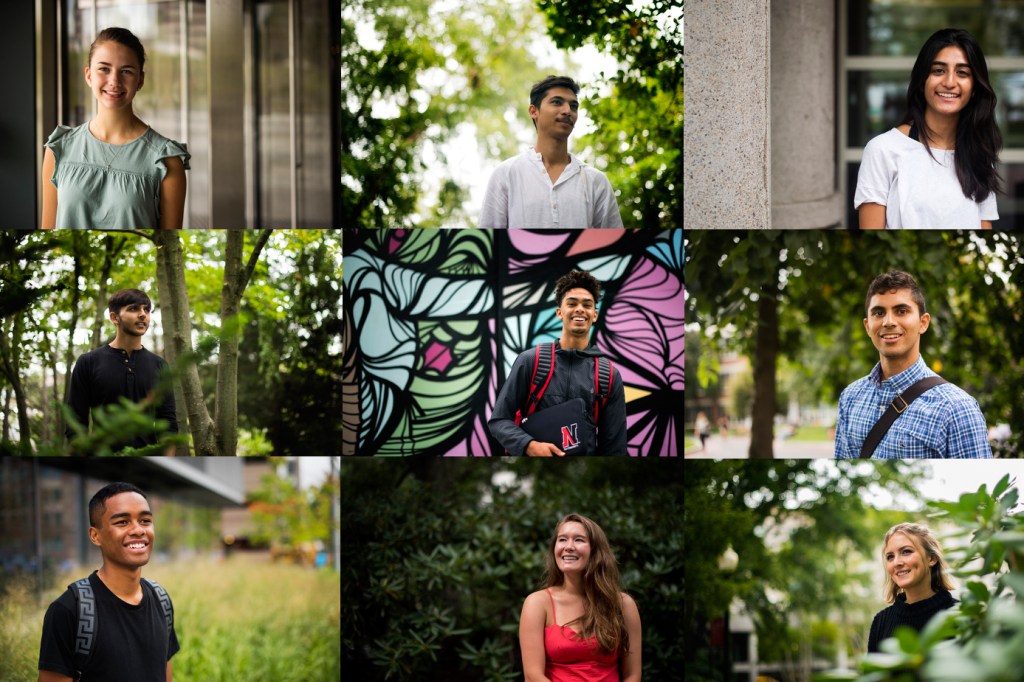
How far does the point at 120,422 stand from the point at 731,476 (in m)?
4.90

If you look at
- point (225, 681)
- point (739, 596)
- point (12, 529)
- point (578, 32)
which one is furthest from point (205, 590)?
point (578, 32)

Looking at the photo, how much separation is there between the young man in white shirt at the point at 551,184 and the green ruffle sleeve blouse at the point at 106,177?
1.72 meters

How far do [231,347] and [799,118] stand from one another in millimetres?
3710

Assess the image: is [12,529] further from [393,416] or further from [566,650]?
[566,650]

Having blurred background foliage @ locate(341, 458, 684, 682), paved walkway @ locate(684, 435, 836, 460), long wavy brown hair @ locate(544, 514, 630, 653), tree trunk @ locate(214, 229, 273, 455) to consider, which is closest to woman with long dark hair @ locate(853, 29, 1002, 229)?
paved walkway @ locate(684, 435, 836, 460)

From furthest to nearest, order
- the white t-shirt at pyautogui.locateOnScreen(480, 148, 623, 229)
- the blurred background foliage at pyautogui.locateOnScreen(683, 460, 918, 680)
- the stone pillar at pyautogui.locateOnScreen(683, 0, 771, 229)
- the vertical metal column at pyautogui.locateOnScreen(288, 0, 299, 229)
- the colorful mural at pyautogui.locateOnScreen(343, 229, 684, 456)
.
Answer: the vertical metal column at pyautogui.locateOnScreen(288, 0, 299, 229) → the blurred background foliage at pyautogui.locateOnScreen(683, 460, 918, 680) → the white t-shirt at pyautogui.locateOnScreen(480, 148, 623, 229) → the colorful mural at pyautogui.locateOnScreen(343, 229, 684, 456) → the stone pillar at pyautogui.locateOnScreen(683, 0, 771, 229)

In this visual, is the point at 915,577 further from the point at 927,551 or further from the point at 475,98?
the point at 475,98

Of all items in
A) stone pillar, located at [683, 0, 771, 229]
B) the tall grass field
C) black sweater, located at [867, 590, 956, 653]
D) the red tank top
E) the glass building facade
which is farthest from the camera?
the glass building facade

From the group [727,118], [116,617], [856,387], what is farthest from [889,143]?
[116,617]

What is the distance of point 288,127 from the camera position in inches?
260

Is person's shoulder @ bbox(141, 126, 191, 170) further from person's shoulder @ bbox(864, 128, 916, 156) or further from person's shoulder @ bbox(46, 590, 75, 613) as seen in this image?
person's shoulder @ bbox(864, 128, 916, 156)

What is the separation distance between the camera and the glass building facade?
6863 millimetres

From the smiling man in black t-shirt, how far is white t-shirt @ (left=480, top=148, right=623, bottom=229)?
7.76ft

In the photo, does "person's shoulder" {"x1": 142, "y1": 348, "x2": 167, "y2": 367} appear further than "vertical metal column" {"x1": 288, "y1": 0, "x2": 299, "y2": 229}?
No
